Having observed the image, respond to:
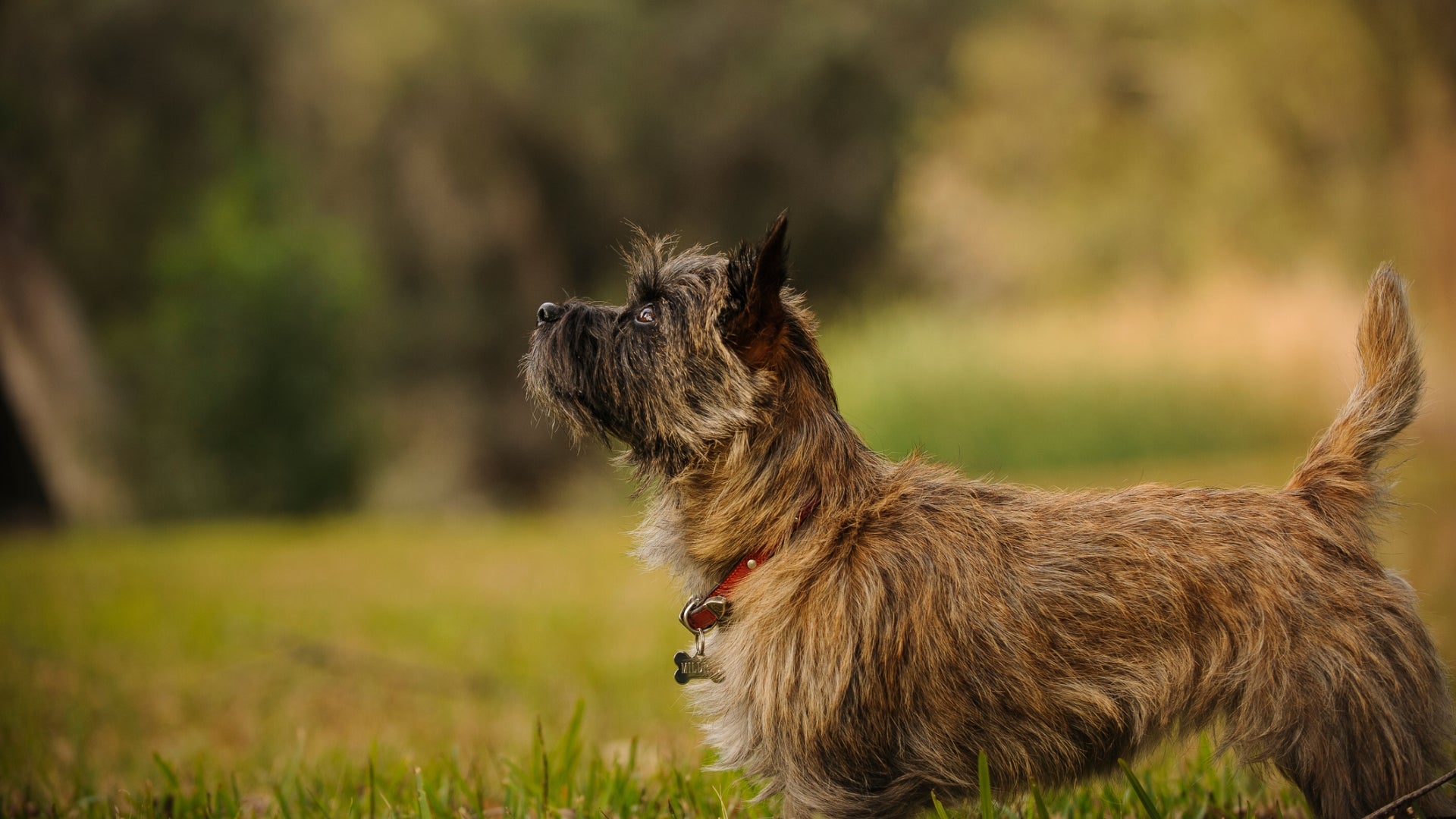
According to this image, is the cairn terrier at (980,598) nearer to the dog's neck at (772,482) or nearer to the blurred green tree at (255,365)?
the dog's neck at (772,482)

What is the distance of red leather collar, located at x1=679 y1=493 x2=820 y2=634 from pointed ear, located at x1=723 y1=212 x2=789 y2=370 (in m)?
0.40

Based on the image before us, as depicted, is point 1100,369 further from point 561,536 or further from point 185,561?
point 185,561

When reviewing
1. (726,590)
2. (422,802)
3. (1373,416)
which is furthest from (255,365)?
(1373,416)

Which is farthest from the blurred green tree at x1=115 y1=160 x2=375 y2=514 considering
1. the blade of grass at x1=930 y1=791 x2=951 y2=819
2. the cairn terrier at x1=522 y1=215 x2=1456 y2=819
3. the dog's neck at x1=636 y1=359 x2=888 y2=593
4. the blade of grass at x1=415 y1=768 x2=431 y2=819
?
the blade of grass at x1=930 y1=791 x2=951 y2=819

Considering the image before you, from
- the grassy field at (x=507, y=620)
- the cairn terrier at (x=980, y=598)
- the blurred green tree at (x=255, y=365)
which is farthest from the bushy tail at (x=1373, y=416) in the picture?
the blurred green tree at (x=255, y=365)

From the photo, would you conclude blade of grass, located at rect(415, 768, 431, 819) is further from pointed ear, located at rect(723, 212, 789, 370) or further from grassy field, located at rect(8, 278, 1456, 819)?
pointed ear, located at rect(723, 212, 789, 370)

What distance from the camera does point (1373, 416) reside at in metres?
2.74

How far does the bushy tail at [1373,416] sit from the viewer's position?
2.71 m

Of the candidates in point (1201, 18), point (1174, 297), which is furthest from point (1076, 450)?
point (1201, 18)

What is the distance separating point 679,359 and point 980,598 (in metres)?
0.97

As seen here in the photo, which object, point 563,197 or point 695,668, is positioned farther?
point 563,197

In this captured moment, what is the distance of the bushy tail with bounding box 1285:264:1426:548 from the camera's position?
8.88 feet

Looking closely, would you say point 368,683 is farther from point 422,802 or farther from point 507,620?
point 422,802

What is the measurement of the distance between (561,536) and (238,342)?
4.67 meters
